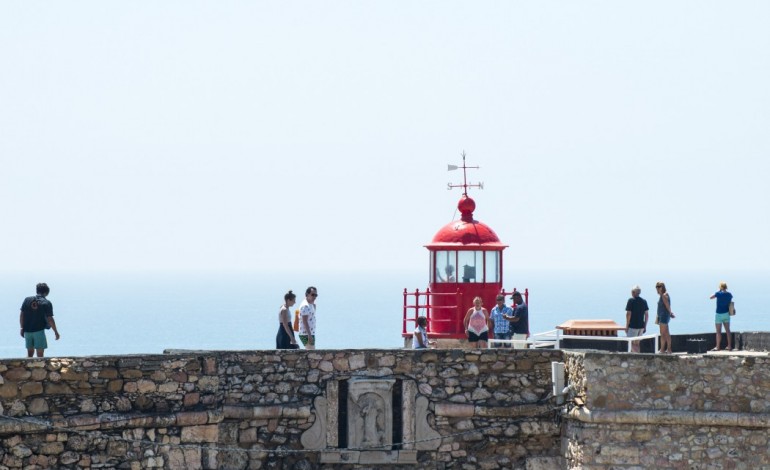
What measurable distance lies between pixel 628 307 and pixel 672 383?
3282 mm

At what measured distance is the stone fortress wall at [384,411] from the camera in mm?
17922

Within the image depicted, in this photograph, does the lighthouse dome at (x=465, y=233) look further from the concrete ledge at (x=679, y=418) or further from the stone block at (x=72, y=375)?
the stone block at (x=72, y=375)

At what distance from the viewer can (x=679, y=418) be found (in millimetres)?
18141

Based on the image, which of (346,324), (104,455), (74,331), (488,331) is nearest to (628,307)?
(488,331)

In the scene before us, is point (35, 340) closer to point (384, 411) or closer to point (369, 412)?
point (369, 412)

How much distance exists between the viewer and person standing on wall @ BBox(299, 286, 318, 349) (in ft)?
68.2

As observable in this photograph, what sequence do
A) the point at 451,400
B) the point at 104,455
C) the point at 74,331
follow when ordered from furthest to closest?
the point at 74,331, the point at 451,400, the point at 104,455

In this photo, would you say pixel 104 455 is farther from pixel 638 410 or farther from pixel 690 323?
pixel 690 323

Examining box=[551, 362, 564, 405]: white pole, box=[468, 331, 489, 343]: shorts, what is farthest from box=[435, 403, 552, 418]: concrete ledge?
box=[468, 331, 489, 343]: shorts

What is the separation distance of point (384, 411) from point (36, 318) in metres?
4.28

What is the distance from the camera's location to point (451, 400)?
758 inches

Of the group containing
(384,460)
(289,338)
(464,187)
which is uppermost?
(464,187)

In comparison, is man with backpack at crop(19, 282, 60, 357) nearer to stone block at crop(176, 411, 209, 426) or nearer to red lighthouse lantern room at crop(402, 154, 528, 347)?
stone block at crop(176, 411, 209, 426)

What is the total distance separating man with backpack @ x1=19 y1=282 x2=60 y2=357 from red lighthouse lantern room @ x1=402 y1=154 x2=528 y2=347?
6.35m
